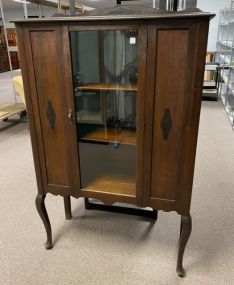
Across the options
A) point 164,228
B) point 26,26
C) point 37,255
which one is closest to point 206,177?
point 164,228

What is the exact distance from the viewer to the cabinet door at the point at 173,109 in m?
1.10

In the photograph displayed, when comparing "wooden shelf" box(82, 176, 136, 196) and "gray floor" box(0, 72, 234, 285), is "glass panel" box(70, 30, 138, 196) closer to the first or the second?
"wooden shelf" box(82, 176, 136, 196)

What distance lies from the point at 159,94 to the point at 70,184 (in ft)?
2.49

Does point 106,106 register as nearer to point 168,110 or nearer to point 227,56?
point 168,110

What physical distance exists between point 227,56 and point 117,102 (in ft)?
16.2

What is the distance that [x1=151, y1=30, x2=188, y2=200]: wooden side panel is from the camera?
1117 mm

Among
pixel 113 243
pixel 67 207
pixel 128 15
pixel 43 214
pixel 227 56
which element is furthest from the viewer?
pixel 227 56

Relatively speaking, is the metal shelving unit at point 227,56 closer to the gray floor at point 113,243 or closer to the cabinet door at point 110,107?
the gray floor at point 113,243

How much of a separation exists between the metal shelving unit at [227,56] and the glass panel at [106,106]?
3105mm

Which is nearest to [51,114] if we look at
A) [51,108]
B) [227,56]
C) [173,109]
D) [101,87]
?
[51,108]

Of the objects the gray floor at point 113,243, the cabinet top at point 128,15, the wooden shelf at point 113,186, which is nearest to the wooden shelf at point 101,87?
the cabinet top at point 128,15

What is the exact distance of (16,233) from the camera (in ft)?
6.30

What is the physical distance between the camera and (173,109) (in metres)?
1.22

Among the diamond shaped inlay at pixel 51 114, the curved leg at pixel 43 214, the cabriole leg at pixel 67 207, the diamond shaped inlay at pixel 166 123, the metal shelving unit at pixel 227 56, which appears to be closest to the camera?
the diamond shaped inlay at pixel 166 123
